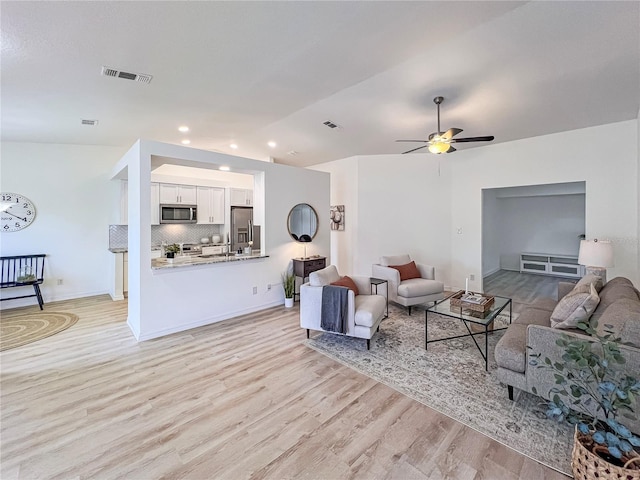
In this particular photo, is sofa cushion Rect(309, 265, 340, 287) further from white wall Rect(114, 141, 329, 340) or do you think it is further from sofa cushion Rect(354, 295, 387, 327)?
white wall Rect(114, 141, 329, 340)

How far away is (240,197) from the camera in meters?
7.27

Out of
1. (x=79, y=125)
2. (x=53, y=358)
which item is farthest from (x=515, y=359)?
(x=79, y=125)

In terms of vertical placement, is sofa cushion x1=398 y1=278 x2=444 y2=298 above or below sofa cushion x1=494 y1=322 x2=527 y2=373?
above

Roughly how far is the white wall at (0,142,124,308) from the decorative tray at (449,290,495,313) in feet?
20.8

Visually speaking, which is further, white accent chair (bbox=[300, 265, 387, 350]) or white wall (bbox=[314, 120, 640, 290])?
white wall (bbox=[314, 120, 640, 290])

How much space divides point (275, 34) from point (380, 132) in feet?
10.1

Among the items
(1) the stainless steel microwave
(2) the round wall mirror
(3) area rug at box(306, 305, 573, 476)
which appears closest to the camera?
(3) area rug at box(306, 305, 573, 476)

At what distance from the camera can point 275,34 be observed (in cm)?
254

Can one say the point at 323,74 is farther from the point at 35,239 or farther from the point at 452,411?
the point at 35,239

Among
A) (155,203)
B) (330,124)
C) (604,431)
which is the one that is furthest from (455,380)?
(155,203)

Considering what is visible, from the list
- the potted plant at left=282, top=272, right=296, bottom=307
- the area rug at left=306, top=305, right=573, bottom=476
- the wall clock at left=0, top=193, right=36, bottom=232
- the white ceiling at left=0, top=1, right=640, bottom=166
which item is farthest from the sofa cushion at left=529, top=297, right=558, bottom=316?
the wall clock at left=0, top=193, right=36, bottom=232

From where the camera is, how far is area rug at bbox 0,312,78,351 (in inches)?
140

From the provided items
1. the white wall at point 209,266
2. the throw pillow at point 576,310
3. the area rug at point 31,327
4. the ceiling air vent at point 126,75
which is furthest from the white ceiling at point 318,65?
the area rug at point 31,327

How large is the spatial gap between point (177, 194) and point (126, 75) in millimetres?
3517
